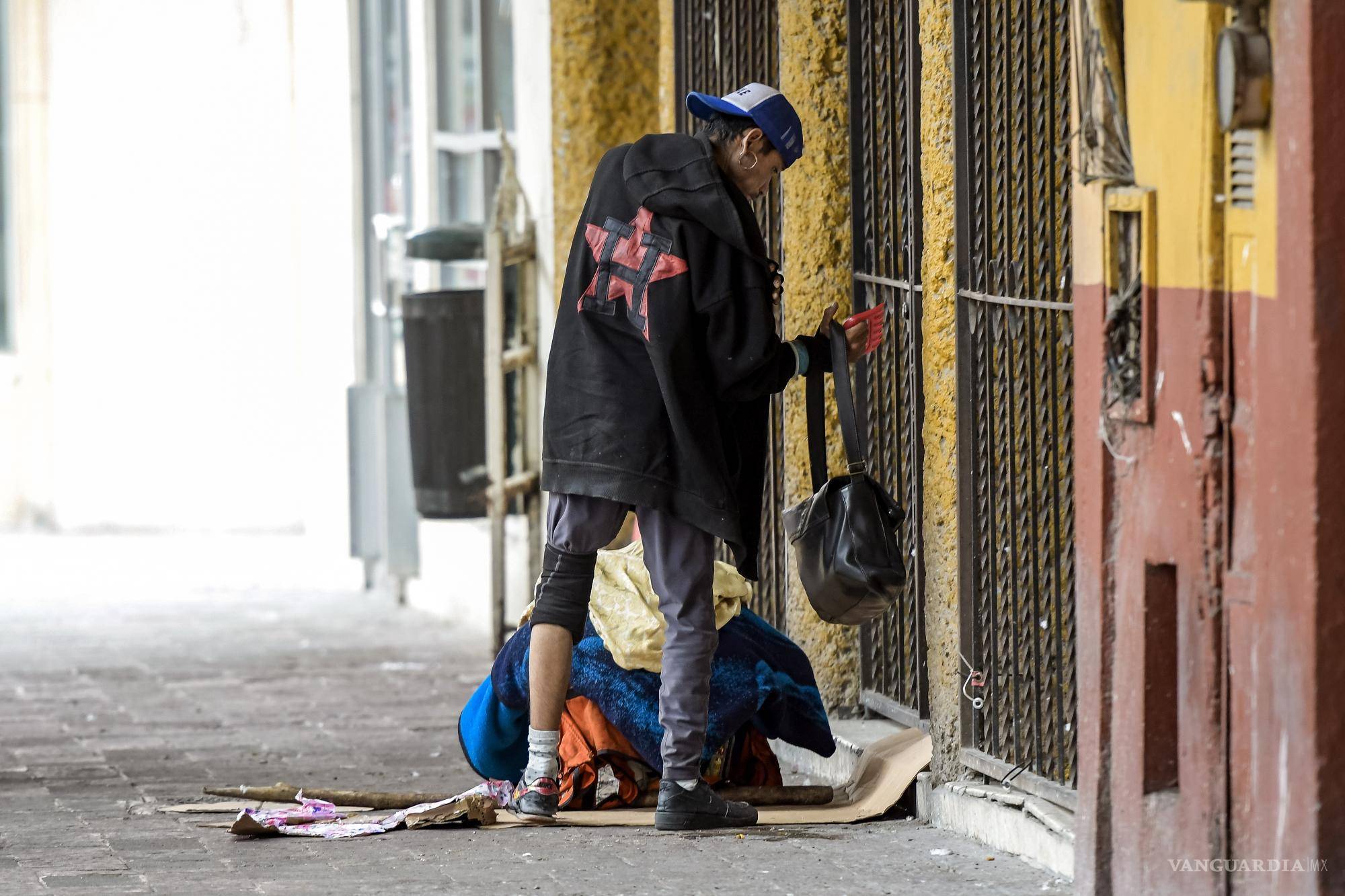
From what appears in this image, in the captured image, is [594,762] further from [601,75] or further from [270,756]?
[601,75]

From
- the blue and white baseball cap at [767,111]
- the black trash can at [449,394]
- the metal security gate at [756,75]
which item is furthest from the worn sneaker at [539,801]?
the black trash can at [449,394]

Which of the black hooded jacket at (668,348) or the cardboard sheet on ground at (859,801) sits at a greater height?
the black hooded jacket at (668,348)

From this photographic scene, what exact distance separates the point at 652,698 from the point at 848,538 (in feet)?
2.72

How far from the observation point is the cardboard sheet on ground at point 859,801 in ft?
18.1

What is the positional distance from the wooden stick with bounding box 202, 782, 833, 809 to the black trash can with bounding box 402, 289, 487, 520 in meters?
3.69

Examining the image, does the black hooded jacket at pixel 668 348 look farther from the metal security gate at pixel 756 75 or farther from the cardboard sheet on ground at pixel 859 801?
the metal security gate at pixel 756 75

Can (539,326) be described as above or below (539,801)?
above

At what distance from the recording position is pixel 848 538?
5145 millimetres

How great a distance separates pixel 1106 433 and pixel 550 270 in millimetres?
4962

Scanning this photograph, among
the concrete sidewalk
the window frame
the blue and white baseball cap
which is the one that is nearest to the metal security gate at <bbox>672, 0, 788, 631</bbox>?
the concrete sidewalk

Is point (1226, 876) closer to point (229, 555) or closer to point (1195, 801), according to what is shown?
point (1195, 801)

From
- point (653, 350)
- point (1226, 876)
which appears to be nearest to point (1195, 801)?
point (1226, 876)

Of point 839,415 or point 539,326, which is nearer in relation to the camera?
point 839,415

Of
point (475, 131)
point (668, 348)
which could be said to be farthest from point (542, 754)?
point (475, 131)
